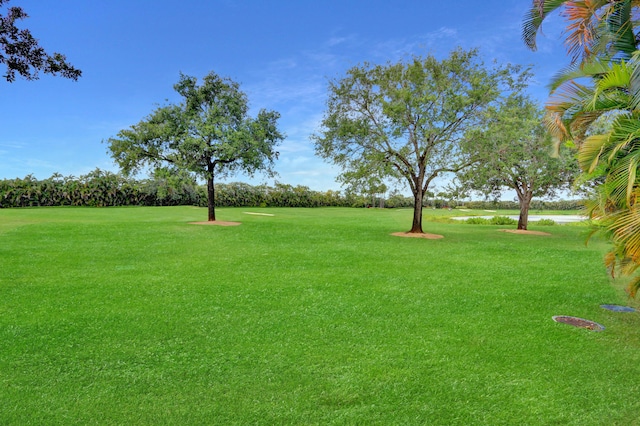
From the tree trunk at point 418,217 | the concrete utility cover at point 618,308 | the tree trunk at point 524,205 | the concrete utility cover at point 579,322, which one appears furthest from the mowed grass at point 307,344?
the tree trunk at point 524,205

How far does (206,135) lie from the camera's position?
23312 mm

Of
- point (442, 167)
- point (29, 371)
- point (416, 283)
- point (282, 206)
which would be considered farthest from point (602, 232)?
point (282, 206)

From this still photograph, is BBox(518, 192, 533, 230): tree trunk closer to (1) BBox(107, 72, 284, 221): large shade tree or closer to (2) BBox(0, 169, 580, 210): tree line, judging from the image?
A: (2) BBox(0, 169, 580, 210): tree line

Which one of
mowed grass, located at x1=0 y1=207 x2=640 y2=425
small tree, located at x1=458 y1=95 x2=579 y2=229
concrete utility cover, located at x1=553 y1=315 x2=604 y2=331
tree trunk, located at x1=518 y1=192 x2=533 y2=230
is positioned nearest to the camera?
mowed grass, located at x1=0 y1=207 x2=640 y2=425

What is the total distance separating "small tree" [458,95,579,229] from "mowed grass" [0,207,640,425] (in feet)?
27.9

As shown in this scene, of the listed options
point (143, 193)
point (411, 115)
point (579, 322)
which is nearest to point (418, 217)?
point (411, 115)

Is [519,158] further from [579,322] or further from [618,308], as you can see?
[579,322]

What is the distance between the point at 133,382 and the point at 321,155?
56.2ft

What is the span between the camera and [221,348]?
5.32 meters

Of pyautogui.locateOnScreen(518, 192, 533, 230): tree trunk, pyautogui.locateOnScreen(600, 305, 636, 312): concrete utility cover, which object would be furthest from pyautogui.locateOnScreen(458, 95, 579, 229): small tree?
pyautogui.locateOnScreen(600, 305, 636, 312): concrete utility cover

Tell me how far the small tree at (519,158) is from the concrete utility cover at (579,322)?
11361 millimetres

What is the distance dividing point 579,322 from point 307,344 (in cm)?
508

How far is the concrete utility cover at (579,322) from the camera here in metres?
6.63

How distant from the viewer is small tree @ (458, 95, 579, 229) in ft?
59.8
